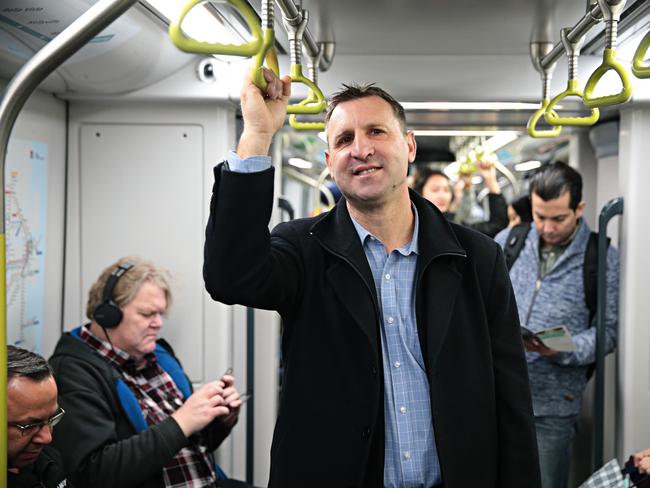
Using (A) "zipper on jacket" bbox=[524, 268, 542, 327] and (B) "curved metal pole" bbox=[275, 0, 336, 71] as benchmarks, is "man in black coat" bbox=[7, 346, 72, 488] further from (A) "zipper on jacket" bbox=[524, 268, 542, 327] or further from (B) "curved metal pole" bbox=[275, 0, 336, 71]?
(A) "zipper on jacket" bbox=[524, 268, 542, 327]

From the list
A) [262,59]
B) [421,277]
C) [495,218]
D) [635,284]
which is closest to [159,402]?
[421,277]

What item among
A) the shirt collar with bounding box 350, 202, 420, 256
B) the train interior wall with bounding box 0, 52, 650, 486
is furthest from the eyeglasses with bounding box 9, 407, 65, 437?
the train interior wall with bounding box 0, 52, 650, 486

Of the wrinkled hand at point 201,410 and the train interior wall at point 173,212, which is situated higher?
the train interior wall at point 173,212

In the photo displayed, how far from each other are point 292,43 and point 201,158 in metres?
1.67

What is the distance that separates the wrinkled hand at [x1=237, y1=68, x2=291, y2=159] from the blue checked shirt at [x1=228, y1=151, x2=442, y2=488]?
1.98 feet

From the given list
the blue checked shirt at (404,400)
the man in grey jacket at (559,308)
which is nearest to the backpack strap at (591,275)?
the man in grey jacket at (559,308)

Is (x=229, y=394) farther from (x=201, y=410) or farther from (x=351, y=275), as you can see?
(x=351, y=275)

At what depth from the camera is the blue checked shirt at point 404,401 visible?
1.84 m

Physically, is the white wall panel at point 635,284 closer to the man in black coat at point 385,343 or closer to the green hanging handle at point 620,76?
the green hanging handle at point 620,76

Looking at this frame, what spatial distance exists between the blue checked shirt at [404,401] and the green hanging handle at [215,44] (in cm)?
82

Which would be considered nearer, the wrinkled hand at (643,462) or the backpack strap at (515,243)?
the wrinkled hand at (643,462)

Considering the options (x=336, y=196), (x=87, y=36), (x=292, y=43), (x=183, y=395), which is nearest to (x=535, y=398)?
(x=183, y=395)

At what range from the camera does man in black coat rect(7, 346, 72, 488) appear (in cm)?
188

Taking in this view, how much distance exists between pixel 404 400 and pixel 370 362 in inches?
5.9
